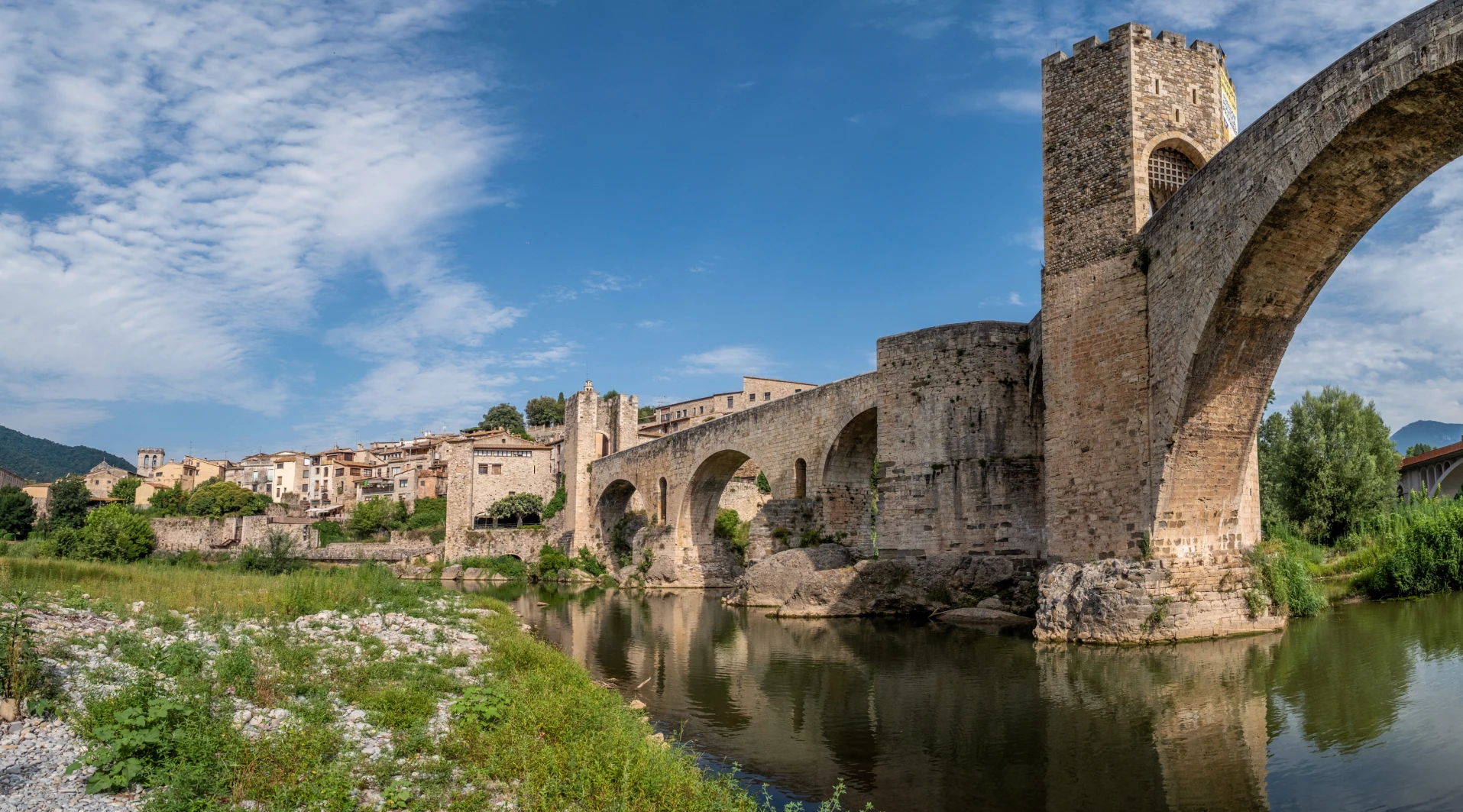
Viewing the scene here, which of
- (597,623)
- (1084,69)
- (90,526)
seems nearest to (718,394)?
(90,526)

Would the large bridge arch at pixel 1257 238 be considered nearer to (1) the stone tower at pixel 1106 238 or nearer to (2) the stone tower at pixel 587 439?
(1) the stone tower at pixel 1106 238

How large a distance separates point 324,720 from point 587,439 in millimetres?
35145

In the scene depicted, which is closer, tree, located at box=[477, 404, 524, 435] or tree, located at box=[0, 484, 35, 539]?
tree, located at box=[0, 484, 35, 539]

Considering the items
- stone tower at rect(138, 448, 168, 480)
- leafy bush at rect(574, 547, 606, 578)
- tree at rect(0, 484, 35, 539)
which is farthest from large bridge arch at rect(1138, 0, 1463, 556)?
stone tower at rect(138, 448, 168, 480)

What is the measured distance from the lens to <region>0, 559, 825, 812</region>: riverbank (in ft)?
16.9

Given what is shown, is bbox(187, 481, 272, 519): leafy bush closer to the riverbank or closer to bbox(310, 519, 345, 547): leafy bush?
bbox(310, 519, 345, 547): leafy bush

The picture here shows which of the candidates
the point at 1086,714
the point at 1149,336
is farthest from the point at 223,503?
the point at 1086,714

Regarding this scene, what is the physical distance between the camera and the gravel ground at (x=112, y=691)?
4871 millimetres

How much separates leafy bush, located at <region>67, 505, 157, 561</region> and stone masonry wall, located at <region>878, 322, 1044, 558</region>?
747 inches

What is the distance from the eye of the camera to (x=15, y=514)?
4575cm

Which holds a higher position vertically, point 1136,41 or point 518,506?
point 1136,41

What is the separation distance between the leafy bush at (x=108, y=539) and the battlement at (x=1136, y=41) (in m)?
23.7

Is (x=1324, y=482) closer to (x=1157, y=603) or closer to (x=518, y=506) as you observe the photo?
(x=1157, y=603)

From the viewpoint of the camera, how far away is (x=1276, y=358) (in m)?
12.4
